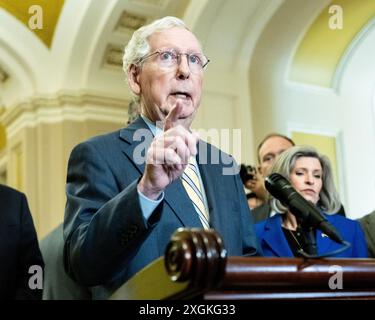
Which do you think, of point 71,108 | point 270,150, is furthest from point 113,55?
point 270,150

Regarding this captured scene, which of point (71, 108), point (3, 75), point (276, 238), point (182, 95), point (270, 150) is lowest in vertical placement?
point (276, 238)

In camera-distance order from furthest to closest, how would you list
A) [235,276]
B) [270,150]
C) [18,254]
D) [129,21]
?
[129,21], [270,150], [18,254], [235,276]

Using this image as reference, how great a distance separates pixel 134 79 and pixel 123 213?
0.75 meters

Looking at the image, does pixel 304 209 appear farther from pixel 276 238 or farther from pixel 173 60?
pixel 276 238

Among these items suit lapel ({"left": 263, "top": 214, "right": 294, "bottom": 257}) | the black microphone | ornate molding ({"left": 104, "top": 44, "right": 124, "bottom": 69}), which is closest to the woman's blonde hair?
suit lapel ({"left": 263, "top": 214, "right": 294, "bottom": 257})

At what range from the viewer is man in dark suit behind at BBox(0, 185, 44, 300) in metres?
2.67

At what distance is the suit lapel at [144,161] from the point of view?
199 centimetres

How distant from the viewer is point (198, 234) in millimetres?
1312

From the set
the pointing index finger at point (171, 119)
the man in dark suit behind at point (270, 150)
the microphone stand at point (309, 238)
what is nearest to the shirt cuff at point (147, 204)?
the pointing index finger at point (171, 119)

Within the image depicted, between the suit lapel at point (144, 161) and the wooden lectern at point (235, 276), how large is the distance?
0.49m

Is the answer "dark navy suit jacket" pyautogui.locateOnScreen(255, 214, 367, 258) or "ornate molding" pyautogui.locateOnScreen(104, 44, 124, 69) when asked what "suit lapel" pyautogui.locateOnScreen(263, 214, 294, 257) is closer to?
"dark navy suit jacket" pyautogui.locateOnScreen(255, 214, 367, 258)

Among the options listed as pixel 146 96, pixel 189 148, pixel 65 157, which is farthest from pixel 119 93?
pixel 189 148

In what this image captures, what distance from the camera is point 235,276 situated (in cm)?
130

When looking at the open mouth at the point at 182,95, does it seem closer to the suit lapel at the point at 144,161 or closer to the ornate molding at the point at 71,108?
the suit lapel at the point at 144,161
